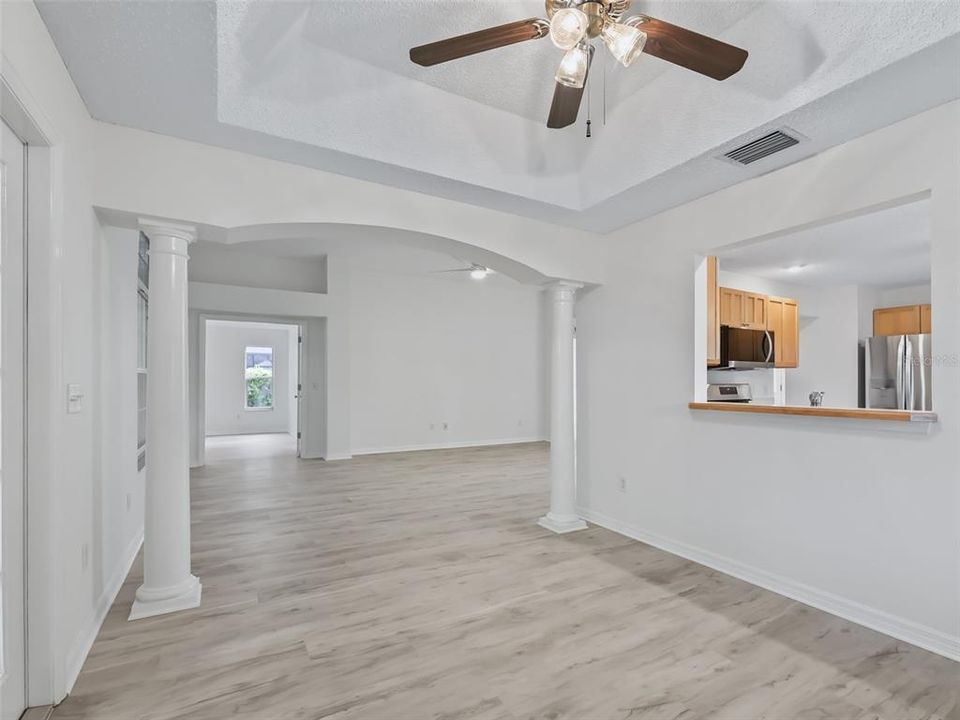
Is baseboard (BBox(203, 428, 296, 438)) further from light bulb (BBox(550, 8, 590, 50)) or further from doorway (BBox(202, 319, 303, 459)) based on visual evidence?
light bulb (BBox(550, 8, 590, 50))

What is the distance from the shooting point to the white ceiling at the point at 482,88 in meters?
1.89

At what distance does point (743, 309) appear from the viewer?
555 centimetres

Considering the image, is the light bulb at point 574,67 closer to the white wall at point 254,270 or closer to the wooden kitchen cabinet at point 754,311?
the wooden kitchen cabinet at point 754,311

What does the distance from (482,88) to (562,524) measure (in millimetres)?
3226

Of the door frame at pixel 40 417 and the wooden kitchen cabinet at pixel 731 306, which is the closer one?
the door frame at pixel 40 417

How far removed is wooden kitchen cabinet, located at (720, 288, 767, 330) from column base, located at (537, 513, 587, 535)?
9.57 ft

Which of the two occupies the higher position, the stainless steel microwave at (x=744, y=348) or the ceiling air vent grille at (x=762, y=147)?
the ceiling air vent grille at (x=762, y=147)

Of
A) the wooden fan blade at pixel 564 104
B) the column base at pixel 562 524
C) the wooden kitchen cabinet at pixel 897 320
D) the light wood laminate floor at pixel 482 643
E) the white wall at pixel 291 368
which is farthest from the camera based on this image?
the white wall at pixel 291 368

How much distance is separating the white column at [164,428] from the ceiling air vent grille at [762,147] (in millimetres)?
3066

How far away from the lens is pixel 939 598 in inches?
85.5

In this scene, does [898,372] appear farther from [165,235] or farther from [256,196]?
[165,235]

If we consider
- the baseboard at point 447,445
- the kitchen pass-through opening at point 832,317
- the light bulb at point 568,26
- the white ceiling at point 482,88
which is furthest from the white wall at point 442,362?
the light bulb at point 568,26

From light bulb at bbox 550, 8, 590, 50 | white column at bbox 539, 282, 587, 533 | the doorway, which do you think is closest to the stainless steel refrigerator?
white column at bbox 539, 282, 587, 533

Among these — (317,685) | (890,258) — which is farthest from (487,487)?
(890,258)
